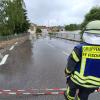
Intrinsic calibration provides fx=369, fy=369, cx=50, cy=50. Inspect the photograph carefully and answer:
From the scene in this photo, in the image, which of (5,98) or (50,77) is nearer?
(5,98)

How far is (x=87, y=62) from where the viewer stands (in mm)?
4824

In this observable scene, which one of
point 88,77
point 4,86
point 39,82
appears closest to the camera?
point 88,77

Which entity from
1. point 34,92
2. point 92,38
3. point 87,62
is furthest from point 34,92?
point 92,38

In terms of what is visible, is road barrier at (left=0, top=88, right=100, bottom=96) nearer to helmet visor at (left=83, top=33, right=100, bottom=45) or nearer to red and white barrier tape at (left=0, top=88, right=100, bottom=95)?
red and white barrier tape at (left=0, top=88, right=100, bottom=95)

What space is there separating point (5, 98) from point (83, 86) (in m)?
3.94

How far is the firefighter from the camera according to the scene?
4.79 m

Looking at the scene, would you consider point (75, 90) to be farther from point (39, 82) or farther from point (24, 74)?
point (24, 74)

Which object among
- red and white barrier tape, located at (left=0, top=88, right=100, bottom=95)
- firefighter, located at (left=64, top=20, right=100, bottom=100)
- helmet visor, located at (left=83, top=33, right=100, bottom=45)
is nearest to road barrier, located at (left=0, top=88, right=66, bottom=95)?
red and white barrier tape, located at (left=0, top=88, right=100, bottom=95)

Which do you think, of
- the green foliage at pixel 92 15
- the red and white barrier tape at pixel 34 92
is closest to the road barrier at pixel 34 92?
the red and white barrier tape at pixel 34 92

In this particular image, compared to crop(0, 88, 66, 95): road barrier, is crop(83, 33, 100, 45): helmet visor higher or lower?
higher

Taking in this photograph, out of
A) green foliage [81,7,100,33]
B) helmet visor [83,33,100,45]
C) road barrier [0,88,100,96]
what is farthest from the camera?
green foliage [81,7,100,33]

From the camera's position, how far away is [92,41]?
4.83m

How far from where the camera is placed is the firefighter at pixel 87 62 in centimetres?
479

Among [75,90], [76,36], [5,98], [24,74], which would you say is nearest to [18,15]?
[76,36]
